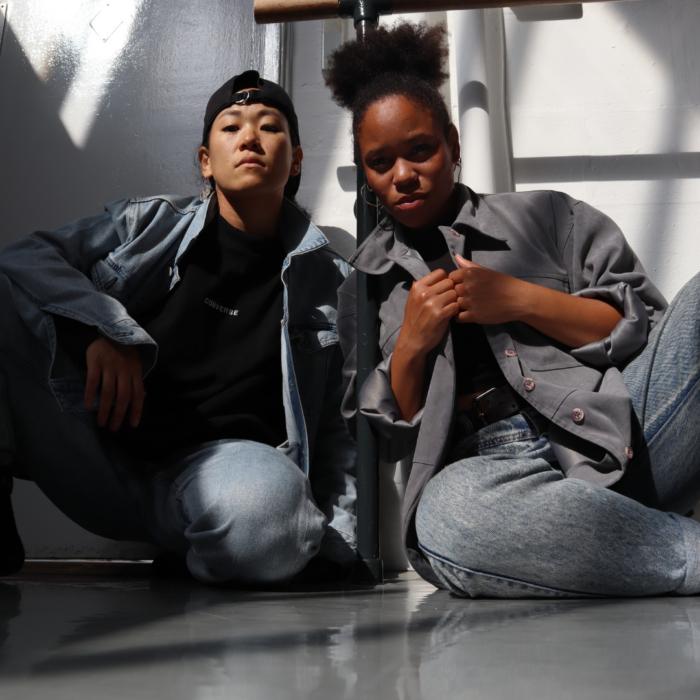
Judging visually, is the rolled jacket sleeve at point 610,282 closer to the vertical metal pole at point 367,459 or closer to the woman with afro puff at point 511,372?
the woman with afro puff at point 511,372

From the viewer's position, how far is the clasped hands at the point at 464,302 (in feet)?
3.68

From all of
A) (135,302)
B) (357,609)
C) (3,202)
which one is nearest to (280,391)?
(135,302)

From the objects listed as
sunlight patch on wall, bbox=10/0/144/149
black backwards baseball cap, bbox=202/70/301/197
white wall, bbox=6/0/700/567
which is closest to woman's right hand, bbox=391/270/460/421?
white wall, bbox=6/0/700/567

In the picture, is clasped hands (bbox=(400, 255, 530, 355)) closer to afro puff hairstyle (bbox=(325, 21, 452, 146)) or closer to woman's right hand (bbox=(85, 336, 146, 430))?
afro puff hairstyle (bbox=(325, 21, 452, 146))

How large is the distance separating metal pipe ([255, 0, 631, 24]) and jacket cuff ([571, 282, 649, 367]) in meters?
0.58

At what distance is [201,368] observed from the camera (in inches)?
52.8

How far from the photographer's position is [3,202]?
6.04 ft

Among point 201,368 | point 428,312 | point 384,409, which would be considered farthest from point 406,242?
point 201,368

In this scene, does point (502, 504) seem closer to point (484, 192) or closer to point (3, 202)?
point (484, 192)

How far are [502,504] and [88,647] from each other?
0.57 metres

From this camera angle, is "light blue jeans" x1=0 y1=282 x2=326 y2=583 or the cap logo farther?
the cap logo

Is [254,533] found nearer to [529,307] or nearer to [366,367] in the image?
[366,367]

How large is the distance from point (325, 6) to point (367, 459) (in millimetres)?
864

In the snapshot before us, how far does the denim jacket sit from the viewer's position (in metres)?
1.18
